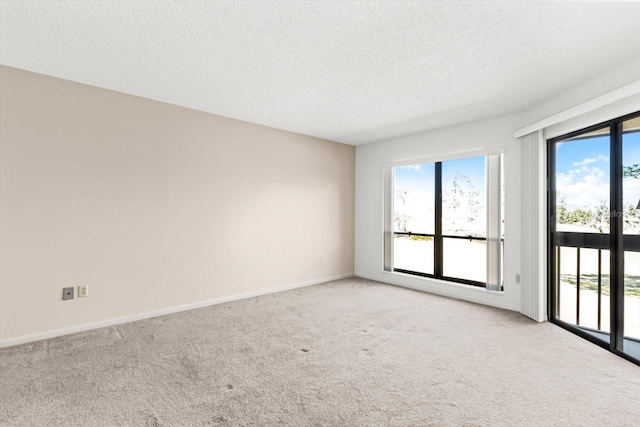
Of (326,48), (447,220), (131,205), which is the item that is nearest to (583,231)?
(447,220)

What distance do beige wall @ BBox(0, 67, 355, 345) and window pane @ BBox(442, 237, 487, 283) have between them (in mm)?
2181

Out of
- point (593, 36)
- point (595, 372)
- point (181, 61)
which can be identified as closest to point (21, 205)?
point (181, 61)

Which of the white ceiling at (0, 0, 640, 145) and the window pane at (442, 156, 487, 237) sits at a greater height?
the white ceiling at (0, 0, 640, 145)

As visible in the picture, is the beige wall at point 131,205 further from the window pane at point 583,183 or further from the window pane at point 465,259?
the window pane at point 583,183

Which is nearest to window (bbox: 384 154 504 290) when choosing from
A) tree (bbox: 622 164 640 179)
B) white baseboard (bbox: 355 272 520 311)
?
→ white baseboard (bbox: 355 272 520 311)

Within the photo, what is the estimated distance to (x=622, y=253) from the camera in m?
2.63

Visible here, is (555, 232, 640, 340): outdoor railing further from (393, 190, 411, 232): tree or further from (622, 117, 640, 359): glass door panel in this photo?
(393, 190, 411, 232): tree

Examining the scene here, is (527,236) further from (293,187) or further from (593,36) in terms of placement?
(293,187)

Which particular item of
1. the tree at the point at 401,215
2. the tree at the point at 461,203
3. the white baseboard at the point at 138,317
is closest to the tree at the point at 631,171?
the tree at the point at 461,203

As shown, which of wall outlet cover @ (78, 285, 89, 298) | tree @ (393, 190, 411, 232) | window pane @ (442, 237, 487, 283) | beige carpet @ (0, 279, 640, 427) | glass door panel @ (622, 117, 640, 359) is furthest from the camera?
tree @ (393, 190, 411, 232)

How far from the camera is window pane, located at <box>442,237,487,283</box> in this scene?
4.41 meters

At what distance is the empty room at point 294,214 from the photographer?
1973mm

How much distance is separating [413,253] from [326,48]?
3759mm

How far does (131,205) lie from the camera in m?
3.34
